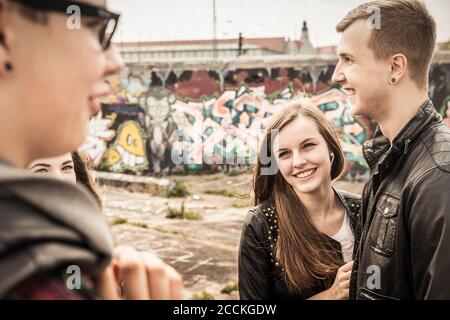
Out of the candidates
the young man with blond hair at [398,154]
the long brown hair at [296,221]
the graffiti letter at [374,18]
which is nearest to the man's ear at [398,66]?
the young man with blond hair at [398,154]

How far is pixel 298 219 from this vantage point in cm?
208

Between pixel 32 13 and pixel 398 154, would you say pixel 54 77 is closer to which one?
pixel 32 13

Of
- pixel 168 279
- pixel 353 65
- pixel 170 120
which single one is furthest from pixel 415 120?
pixel 170 120

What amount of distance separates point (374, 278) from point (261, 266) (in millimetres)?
563

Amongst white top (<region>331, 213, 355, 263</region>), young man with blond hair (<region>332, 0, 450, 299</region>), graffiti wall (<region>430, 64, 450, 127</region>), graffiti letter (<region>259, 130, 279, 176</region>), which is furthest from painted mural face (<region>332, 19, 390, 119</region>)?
graffiti wall (<region>430, 64, 450, 127</region>)

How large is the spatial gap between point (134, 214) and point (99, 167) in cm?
350

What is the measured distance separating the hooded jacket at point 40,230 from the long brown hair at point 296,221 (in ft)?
4.75

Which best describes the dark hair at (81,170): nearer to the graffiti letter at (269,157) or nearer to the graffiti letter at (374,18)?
the graffiti letter at (269,157)

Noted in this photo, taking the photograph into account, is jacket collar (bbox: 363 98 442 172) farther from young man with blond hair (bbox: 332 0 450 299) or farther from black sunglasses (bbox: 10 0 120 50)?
black sunglasses (bbox: 10 0 120 50)

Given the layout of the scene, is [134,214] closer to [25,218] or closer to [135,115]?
[135,115]

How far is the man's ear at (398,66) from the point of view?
171 cm

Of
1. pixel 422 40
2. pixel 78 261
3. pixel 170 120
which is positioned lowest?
pixel 170 120

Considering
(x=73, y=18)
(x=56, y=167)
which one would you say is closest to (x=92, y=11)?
(x=73, y=18)

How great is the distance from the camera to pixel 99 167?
35.6ft
